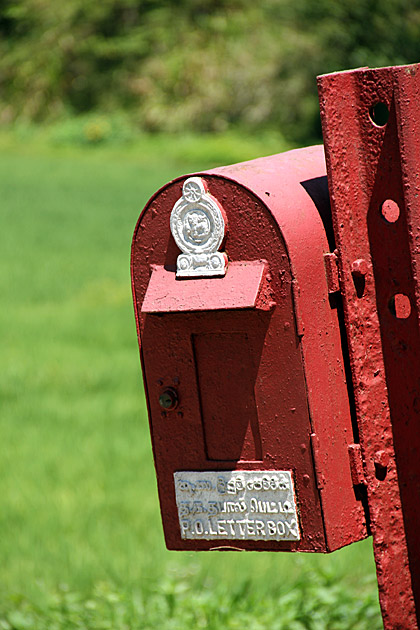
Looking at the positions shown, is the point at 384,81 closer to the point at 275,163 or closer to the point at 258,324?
the point at 275,163

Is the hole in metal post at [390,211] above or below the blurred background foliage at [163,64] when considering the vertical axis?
below

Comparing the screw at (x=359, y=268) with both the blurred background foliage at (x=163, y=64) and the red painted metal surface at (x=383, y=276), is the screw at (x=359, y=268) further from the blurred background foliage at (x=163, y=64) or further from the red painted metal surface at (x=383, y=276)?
the blurred background foliage at (x=163, y=64)

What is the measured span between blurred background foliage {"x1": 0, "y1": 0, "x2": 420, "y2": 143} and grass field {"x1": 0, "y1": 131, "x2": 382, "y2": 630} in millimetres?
12748

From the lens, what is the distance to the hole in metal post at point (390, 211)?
1635 millimetres

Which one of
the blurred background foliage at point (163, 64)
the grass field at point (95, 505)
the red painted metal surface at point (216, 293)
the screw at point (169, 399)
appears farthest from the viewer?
the blurred background foliage at point (163, 64)

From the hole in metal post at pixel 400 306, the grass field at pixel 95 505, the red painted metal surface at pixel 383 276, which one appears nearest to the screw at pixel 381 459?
the red painted metal surface at pixel 383 276

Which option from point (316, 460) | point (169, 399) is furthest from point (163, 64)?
point (316, 460)

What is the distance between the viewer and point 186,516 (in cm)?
173

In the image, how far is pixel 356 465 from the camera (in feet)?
5.46

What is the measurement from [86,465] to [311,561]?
183cm

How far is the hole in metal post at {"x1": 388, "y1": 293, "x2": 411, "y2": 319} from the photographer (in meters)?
1.66

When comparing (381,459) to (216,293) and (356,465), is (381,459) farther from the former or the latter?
(216,293)

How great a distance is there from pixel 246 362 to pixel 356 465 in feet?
0.80

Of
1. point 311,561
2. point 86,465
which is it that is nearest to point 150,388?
point 311,561
